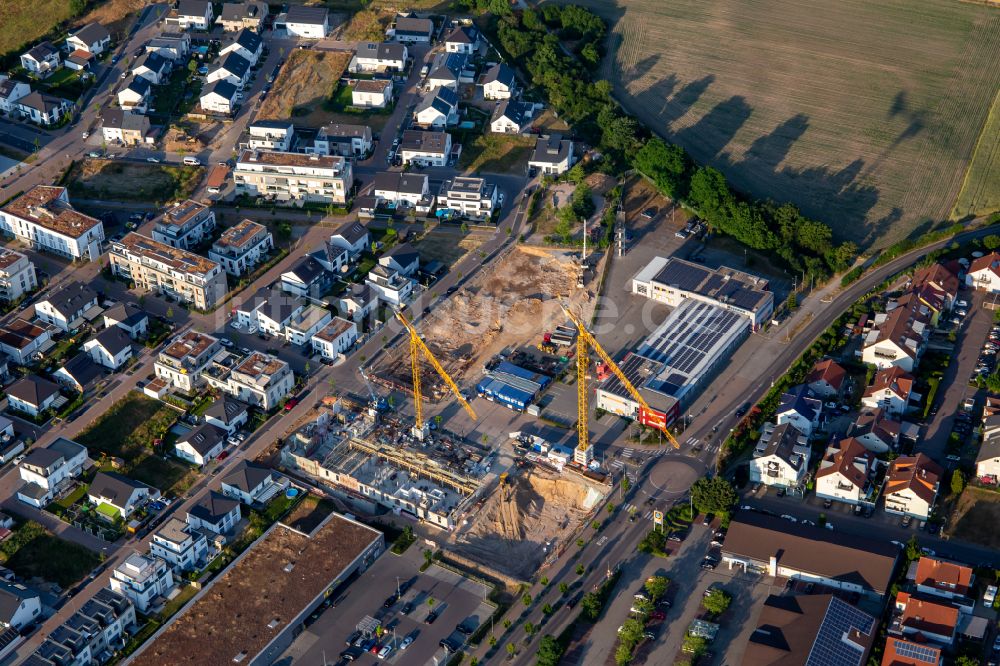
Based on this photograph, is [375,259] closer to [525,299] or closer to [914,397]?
[525,299]

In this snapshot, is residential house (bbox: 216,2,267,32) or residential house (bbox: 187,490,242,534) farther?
residential house (bbox: 216,2,267,32)

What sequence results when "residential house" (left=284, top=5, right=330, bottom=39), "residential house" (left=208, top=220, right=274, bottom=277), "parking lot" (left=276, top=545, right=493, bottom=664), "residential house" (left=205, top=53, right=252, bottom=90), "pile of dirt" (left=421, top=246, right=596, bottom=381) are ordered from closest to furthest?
1. "parking lot" (left=276, top=545, right=493, bottom=664)
2. "pile of dirt" (left=421, top=246, right=596, bottom=381)
3. "residential house" (left=208, top=220, right=274, bottom=277)
4. "residential house" (left=205, top=53, right=252, bottom=90)
5. "residential house" (left=284, top=5, right=330, bottom=39)

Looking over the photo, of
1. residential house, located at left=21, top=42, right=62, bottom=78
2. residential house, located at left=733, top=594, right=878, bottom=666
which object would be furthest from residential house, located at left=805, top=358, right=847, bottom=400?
residential house, located at left=21, top=42, right=62, bottom=78

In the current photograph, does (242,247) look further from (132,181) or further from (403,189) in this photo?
(132,181)

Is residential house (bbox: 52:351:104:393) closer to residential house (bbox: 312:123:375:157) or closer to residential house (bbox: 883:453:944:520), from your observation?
residential house (bbox: 312:123:375:157)

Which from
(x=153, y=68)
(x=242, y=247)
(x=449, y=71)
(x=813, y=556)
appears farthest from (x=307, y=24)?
(x=813, y=556)
